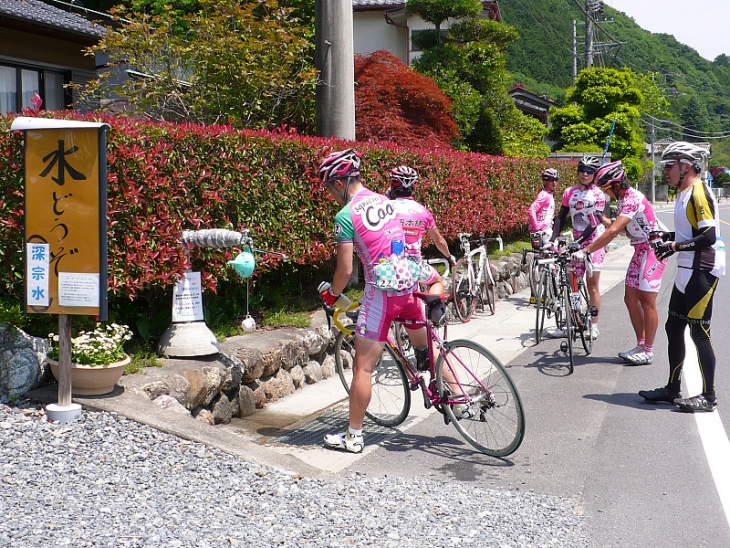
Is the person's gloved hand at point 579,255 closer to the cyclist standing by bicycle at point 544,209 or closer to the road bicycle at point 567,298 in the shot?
the road bicycle at point 567,298

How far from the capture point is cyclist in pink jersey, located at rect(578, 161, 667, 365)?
8.23 meters

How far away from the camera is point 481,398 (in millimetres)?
5523

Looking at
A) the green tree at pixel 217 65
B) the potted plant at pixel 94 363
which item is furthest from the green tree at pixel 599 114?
the potted plant at pixel 94 363

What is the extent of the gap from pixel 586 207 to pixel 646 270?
1774 millimetres

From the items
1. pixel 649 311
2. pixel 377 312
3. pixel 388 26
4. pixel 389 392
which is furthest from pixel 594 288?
pixel 388 26

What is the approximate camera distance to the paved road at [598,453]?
4.46 meters

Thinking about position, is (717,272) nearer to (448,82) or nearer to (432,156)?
(432,156)

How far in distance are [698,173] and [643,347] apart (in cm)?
260

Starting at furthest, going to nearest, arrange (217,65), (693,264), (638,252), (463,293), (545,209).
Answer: (545,209)
(463,293)
(217,65)
(638,252)
(693,264)

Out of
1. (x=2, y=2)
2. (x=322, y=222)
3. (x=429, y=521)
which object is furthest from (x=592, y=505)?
(x=2, y=2)

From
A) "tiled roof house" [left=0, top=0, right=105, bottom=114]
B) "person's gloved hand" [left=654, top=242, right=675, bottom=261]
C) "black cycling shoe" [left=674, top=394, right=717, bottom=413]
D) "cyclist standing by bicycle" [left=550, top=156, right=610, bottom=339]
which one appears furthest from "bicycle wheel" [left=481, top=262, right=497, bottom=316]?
"tiled roof house" [left=0, top=0, right=105, bottom=114]

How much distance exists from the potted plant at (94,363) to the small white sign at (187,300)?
3.56ft

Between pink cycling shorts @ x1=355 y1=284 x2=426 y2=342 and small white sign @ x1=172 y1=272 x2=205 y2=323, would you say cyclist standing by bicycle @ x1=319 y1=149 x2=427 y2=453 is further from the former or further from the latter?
small white sign @ x1=172 y1=272 x2=205 y2=323

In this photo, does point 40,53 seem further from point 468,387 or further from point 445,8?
point 468,387
